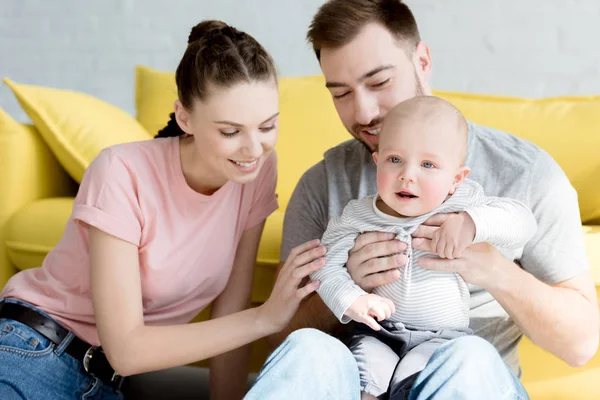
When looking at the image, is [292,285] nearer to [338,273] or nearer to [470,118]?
[338,273]

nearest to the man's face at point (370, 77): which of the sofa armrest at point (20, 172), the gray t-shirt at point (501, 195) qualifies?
the gray t-shirt at point (501, 195)

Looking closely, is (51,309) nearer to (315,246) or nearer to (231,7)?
(315,246)

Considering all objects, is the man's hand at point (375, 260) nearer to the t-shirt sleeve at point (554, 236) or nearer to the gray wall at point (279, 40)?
the t-shirt sleeve at point (554, 236)

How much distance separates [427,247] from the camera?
1.35 meters

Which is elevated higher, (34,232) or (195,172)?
(195,172)

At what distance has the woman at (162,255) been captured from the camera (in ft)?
4.99

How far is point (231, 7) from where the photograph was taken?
12.0ft

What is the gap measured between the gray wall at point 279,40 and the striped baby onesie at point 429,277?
213cm

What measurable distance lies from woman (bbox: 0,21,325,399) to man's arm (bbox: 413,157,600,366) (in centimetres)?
32

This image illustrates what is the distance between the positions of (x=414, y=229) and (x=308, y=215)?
41 cm

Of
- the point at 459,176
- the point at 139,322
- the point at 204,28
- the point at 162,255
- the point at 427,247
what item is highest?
the point at 204,28

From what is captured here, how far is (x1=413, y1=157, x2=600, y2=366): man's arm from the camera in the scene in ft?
4.53

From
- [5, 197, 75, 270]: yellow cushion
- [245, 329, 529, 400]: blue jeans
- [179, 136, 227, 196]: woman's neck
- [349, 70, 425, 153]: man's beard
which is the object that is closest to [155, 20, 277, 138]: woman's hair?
[179, 136, 227, 196]: woman's neck

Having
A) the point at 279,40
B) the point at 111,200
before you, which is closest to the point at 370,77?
the point at 111,200
